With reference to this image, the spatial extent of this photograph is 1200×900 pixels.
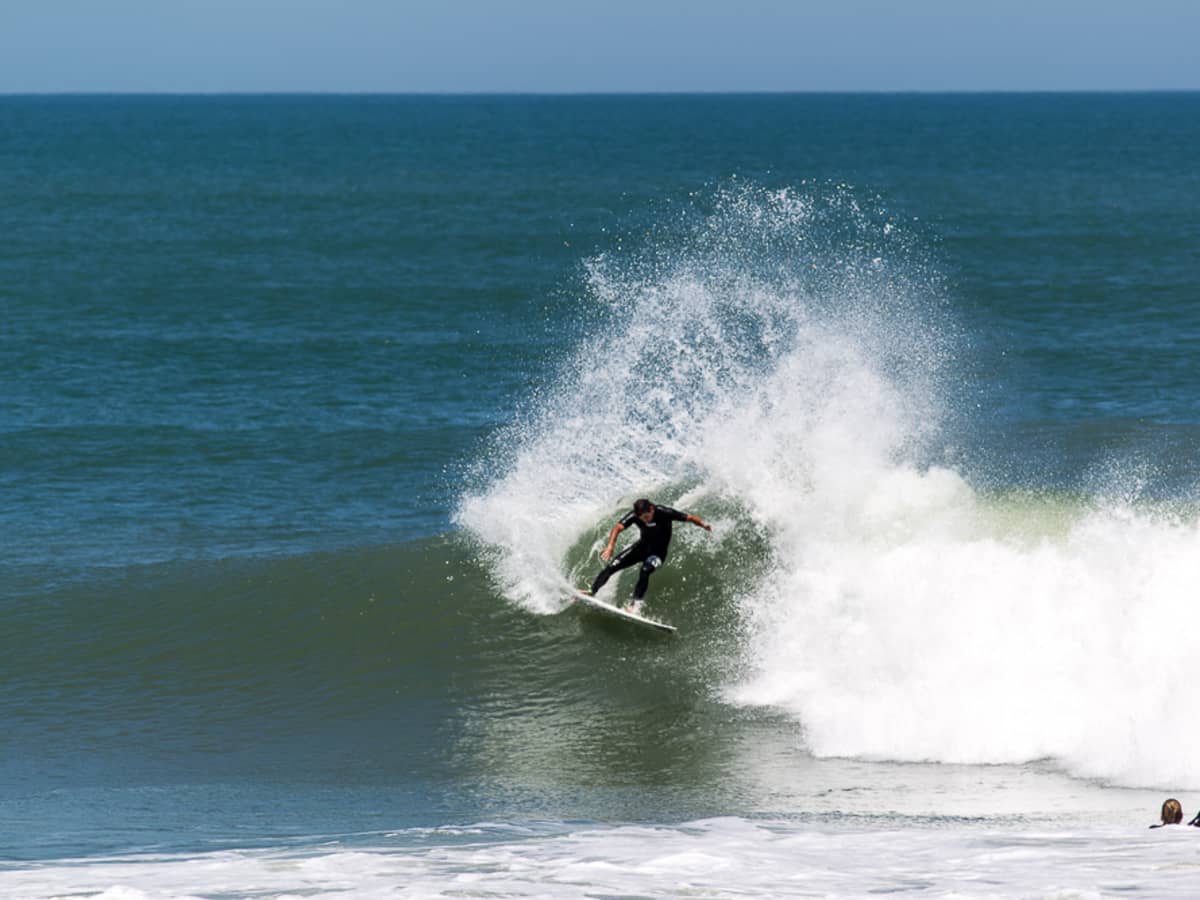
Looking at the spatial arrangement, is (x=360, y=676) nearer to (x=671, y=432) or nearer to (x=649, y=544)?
(x=649, y=544)

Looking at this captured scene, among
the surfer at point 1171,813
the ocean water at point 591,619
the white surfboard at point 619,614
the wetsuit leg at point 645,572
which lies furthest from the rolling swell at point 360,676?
the surfer at point 1171,813

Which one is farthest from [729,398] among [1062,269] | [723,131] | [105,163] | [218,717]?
[723,131]

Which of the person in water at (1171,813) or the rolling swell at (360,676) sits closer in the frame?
the person in water at (1171,813)

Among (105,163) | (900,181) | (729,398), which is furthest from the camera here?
(105,163)

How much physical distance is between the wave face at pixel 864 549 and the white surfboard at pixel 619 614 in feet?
2.17

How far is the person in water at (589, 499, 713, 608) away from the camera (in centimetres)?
1612

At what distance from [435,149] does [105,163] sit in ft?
87.3

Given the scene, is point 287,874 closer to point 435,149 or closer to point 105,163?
point 105,163

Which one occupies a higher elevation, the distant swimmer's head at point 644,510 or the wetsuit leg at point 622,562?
the distant swimmer's head at point 644,510

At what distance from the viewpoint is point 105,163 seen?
315 ft

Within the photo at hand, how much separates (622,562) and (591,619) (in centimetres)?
73

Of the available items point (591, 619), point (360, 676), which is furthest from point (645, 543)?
point (360, 676)

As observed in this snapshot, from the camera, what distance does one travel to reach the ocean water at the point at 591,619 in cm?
1109

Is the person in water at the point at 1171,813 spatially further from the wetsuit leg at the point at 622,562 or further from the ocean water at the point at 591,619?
the wetsuit leg at the point at 622,562
